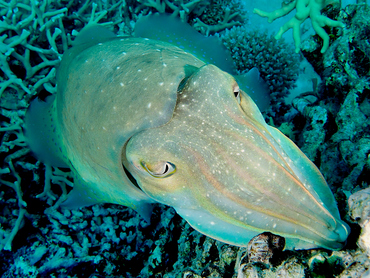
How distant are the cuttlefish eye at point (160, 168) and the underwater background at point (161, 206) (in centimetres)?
108

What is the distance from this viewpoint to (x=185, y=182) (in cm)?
209

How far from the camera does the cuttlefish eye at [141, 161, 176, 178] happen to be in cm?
202

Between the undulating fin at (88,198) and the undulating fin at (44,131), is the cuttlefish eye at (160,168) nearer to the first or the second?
the undulating fin at (88,198)

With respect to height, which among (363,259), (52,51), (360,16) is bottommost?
(52,51)

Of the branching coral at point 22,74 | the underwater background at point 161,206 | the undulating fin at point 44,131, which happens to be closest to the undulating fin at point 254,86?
the underwater background at point 161,206

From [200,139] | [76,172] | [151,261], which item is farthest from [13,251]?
[200,139]

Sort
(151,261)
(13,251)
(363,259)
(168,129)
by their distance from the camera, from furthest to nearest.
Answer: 1. (13,251)
2. (151,261)
3. (168,129)
4. (363,259)

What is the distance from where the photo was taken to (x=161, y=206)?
14.4ft

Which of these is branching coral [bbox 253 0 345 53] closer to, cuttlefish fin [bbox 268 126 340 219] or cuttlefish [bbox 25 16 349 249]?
cuttlefish [bbox 25 16 349 249]

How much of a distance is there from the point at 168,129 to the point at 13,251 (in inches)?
163

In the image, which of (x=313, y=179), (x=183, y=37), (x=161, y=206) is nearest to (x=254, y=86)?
(x=183, y=37)

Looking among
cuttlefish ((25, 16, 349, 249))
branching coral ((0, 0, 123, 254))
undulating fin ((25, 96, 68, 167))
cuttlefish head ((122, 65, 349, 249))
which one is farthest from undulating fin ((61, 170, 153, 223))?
cuttlefish head ((122, 65, 349, 249))

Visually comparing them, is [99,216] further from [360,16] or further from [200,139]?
[360,16]

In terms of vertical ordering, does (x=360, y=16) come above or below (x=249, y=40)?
above
